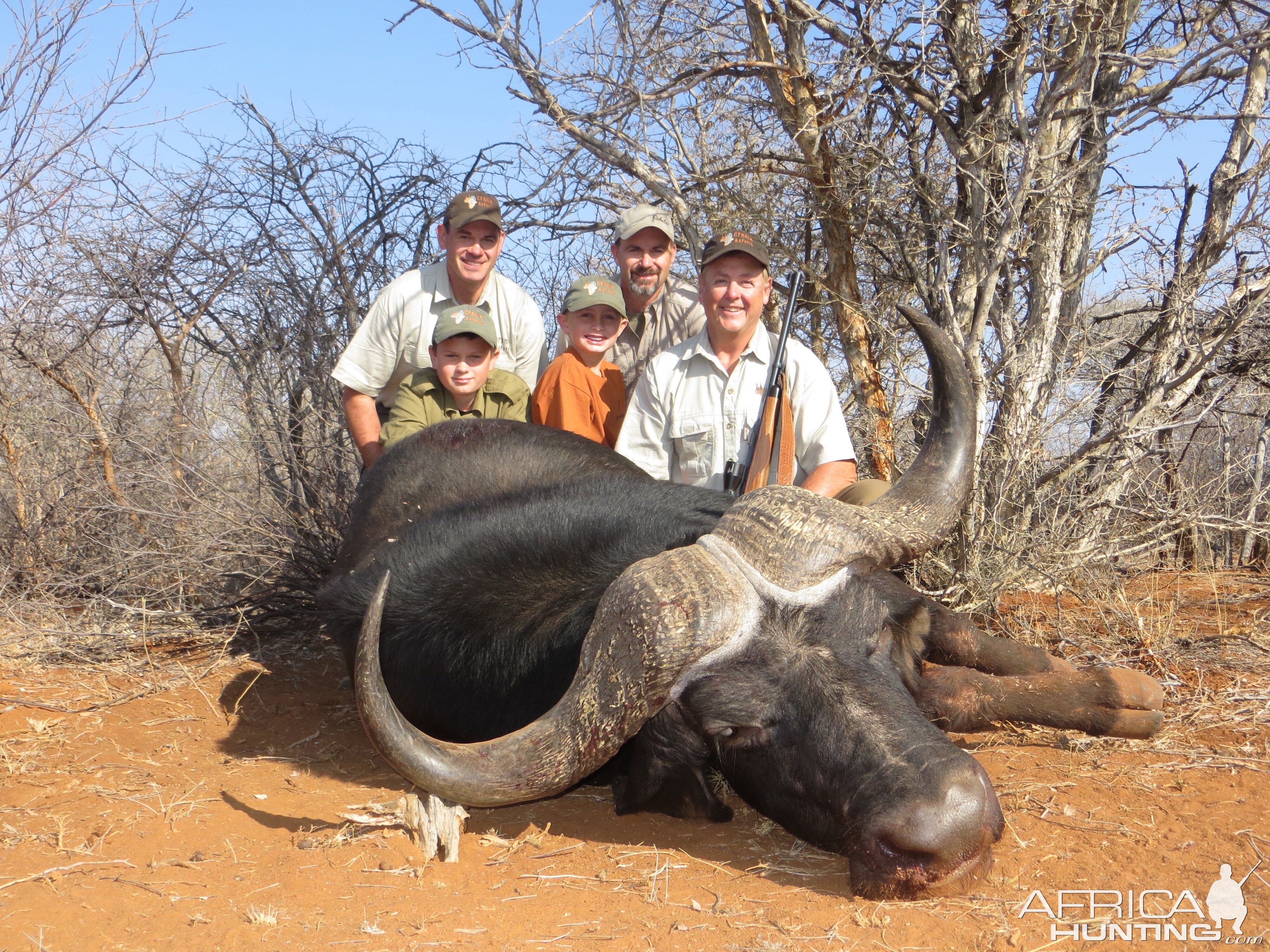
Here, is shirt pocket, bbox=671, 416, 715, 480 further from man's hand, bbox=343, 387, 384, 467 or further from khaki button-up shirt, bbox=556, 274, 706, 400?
man's hand, bbox=343, 387, 384, 467

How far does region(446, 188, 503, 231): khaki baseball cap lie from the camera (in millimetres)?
5523

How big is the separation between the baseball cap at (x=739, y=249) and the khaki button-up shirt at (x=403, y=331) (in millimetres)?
1236

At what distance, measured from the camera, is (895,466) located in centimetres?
588

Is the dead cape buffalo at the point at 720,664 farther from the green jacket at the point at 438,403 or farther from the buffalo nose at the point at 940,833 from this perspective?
the green jacket at the point at 438,403

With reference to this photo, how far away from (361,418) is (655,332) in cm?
179

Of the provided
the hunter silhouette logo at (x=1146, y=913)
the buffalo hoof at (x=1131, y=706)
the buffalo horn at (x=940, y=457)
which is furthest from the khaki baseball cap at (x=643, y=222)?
the hunter silhouette logo at (x=1146, y=913)

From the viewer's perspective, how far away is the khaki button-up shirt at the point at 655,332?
6086 millimetres

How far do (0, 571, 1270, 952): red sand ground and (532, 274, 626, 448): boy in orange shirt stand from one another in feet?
6.86

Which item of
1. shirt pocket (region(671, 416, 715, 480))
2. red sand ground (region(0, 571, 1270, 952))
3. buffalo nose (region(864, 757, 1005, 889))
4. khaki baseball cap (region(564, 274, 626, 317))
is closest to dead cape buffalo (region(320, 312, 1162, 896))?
buffalo nose (region(864, 757, 1005, 889))

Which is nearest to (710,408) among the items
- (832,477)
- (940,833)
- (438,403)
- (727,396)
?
(727,396)

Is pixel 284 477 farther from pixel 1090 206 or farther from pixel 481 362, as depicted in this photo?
pixel 1090 206

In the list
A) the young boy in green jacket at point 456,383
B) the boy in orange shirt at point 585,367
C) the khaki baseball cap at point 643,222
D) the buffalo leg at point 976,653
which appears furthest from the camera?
the khaki baseball cap at point 643,222

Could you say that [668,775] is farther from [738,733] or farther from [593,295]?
[593,295]

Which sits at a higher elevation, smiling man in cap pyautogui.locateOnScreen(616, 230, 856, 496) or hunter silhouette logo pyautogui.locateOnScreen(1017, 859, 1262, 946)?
smiling man in cap pyautogui.locateOnScreen(616, 230, 856, 496)
